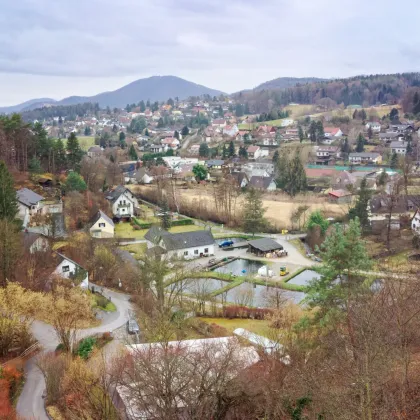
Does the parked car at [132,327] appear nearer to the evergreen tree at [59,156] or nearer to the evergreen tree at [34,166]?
the evergreen tree at [34,166]

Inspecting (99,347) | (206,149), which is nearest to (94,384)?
(99,347)

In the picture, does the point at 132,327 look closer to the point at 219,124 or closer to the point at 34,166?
the point at 34,166

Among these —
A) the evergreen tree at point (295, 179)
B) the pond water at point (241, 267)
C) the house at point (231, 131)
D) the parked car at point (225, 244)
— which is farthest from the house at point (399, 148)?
the pond water at point (241, 267)

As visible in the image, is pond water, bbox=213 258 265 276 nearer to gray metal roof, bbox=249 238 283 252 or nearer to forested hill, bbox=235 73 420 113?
gray metal roof, bbox=249 238 283 252

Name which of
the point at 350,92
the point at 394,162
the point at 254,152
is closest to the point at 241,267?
the point at 394,162

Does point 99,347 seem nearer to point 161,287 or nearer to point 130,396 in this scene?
point 161,287

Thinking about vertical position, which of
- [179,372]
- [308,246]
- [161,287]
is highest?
[179,372]
